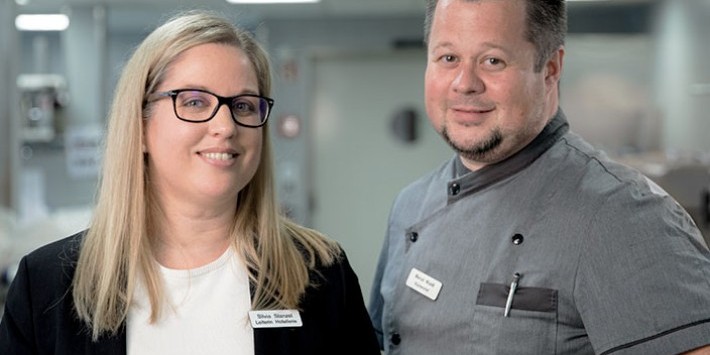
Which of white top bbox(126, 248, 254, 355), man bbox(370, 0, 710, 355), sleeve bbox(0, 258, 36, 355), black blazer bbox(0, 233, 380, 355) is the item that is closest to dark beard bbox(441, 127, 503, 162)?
man bbox(370, 0, 710, 355)

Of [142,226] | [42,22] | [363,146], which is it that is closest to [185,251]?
[142,226]

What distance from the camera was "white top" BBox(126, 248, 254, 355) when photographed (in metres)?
1.48

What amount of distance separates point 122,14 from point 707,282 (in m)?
8.29

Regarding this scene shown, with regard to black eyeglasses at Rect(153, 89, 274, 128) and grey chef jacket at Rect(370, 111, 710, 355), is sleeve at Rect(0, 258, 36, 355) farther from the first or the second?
grey chef jacket at Rect(370, 111, 710, 355)

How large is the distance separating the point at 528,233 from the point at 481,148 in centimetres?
17

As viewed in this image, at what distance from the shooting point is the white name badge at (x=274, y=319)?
149cm

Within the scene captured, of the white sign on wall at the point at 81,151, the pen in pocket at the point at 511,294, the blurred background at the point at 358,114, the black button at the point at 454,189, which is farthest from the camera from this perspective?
the blurred background at the point at 358,114

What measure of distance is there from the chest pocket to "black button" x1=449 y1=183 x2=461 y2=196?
0.74 feet

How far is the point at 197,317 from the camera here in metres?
1.50

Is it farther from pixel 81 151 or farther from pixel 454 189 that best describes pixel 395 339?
pixel 81 151

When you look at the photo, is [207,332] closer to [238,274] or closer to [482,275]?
[238,274]

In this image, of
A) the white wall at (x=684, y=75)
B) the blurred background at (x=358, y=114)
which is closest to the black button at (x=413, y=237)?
the white wall at (x=684, y=75)

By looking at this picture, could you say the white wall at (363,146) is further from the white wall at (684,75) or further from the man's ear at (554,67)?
the man's ear at (554,67)

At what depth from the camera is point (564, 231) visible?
5.08ft
